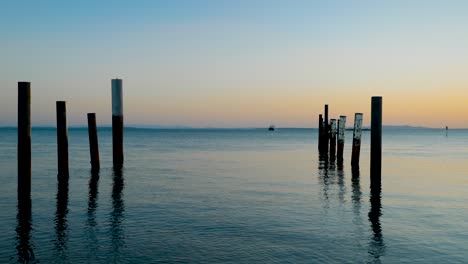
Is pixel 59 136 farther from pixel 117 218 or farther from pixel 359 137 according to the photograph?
pixel 359 137

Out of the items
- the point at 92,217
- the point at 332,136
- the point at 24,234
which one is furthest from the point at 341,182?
the point at 332,136

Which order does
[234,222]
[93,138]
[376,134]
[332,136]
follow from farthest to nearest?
[332,136] → [93,138] → [376,134] → [234,222]

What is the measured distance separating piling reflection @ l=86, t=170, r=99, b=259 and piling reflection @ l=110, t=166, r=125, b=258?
372 millimetres

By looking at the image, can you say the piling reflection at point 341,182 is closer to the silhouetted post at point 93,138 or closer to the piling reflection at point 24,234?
the piling reflection at point 24,234

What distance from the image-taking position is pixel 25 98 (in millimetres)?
14805

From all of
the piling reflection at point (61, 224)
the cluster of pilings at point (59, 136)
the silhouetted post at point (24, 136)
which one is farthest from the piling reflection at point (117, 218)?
the silhouetted post at point (24, 136)

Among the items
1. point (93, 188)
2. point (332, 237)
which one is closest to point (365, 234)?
point (332, 237)

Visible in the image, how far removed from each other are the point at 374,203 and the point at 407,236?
4.51 m

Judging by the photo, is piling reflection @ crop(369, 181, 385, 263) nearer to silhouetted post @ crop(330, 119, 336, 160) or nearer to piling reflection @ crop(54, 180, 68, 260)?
piling reflection @ crop(54, 180, 68, 260)

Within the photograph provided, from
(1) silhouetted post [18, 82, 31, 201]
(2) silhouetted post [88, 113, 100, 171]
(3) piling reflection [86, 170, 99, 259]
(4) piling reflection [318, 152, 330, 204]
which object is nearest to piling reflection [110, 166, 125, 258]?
(3) piling reflection [86, 170, 99, 259]

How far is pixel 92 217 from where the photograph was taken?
12078 millimetres

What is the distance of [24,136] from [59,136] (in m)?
4.18

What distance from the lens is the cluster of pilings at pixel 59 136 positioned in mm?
14831

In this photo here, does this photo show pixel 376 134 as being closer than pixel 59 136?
No
